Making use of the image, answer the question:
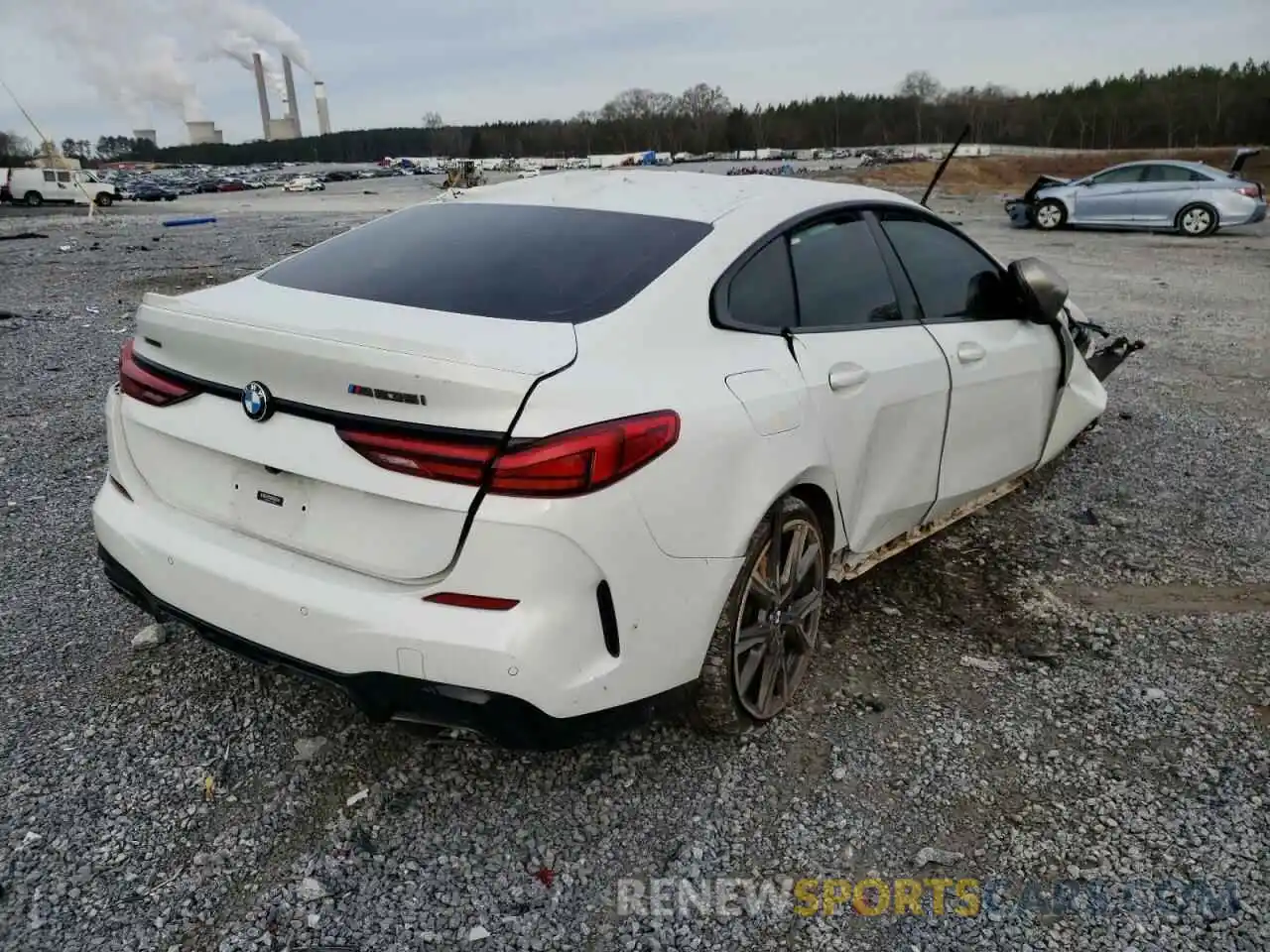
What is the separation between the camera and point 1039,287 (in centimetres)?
376

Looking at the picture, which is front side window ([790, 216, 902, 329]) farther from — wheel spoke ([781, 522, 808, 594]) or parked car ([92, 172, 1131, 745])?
wheel spoke ([781, 522, 808, 594])

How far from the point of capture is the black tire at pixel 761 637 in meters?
2.54

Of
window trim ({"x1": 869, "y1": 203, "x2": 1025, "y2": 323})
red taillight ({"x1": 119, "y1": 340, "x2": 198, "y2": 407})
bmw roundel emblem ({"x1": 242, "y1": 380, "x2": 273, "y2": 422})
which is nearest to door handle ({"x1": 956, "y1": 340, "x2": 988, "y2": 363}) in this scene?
window trim ({"x1": 869, "y1": 203, "x2": 1025, "y2": 323})

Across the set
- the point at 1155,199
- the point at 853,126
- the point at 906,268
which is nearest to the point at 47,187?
the point at 1155,199

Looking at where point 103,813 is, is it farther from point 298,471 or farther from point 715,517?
point 715,517

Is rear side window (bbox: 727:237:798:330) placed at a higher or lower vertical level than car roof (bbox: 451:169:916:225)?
lower

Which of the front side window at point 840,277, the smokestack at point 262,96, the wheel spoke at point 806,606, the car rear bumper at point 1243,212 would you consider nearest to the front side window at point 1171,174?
the car rear bumper at point 1243,212

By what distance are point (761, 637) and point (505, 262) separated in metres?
1.30

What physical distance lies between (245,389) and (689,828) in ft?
5.16

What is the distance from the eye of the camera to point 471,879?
2.31 meters

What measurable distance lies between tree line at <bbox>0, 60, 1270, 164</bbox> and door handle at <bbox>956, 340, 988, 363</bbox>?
1884 inches

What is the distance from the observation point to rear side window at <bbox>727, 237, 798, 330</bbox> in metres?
2.68

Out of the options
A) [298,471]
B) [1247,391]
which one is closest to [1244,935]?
[298,471]

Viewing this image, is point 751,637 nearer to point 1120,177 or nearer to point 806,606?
point 806,606
